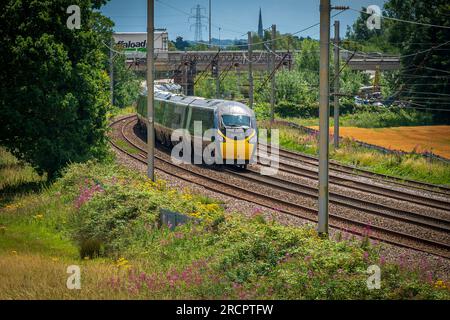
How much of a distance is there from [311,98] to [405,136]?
55.2ft

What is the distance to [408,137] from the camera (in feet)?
188

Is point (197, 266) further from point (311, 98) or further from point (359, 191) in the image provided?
point (311, 98)

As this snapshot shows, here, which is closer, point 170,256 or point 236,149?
point 170,256

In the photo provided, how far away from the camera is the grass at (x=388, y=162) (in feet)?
110

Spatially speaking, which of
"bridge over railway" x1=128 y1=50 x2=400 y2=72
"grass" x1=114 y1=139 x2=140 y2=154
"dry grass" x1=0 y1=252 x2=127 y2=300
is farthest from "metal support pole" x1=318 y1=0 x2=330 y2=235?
"bridge over railway" x1=128 y1=50 x2=400 y2=72

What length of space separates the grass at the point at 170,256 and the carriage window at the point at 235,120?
9.45m

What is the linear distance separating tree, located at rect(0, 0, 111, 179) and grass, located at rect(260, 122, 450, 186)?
15.3 m

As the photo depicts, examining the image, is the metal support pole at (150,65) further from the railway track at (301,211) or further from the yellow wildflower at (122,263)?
the yellow wildflower at (122,263)

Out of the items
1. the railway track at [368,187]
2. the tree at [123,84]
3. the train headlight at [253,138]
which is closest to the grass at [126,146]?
the railway track at [368,187]

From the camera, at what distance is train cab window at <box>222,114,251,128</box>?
31520 millimetres

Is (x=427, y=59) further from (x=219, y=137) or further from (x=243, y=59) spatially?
(x=219, y=137)

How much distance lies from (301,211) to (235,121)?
8.98m

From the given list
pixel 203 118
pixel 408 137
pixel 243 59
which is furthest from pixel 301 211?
pixel 243 59

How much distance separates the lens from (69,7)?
85.8ft
